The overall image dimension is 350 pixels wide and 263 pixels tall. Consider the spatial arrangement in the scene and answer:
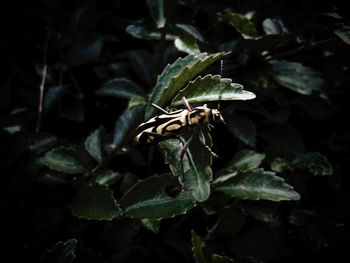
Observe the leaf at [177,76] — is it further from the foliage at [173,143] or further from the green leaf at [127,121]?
the green leaf at [127,121]

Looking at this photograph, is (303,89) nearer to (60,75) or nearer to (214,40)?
(214,40)

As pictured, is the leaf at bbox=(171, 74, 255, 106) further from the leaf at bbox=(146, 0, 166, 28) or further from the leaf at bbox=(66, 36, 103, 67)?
the leaf at bbox=(66, 36, 103, 67)

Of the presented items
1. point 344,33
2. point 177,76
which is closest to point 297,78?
point 344,33

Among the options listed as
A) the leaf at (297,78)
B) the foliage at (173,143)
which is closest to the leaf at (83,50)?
the foliage at (173,143)

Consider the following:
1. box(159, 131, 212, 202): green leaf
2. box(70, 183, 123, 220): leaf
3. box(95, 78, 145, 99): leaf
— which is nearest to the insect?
box(159, 131, 212, 202): green leaf

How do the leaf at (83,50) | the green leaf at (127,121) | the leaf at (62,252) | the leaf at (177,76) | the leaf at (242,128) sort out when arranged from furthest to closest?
the leaf at (83,50)
the leaf at (242,128)
the green leaf at (127,121)
the leaf at (62,252)
the leaf at (177,76)

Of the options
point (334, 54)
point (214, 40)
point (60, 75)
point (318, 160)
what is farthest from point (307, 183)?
point (60, 75)

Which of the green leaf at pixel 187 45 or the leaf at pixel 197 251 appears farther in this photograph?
the green leaf at pixel 187 45
